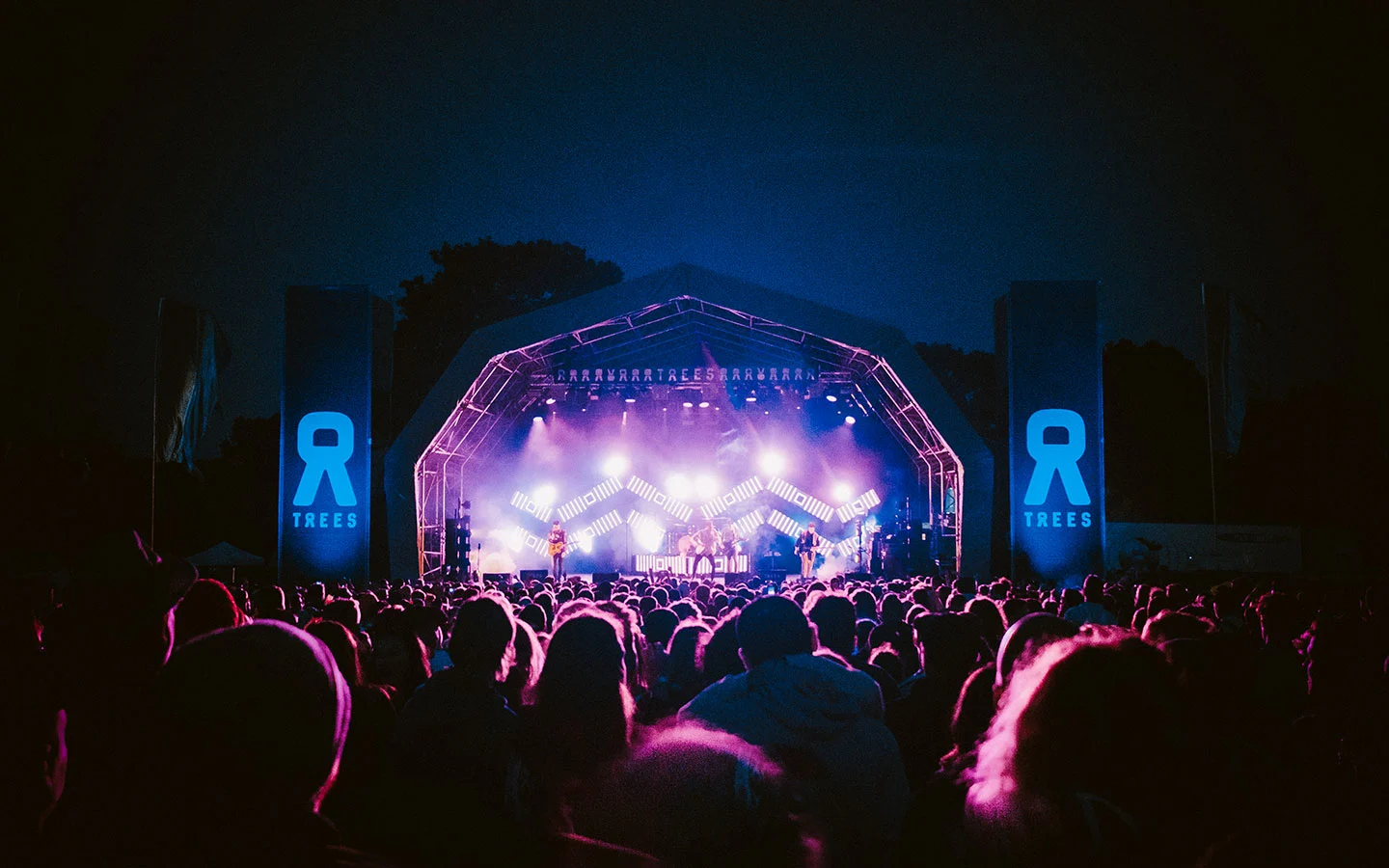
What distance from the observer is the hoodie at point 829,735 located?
2658mm

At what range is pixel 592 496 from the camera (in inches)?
1067

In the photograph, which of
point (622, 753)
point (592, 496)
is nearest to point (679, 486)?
point (592, 496)

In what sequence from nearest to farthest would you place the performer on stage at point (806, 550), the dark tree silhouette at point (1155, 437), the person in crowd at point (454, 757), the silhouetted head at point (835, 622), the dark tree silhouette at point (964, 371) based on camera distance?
the person in crowd at point (454, 757) < the silhouetted head at point (835, 622) < the performer on stage at point (806, 550) < the dark tree silhouette at point (1155, 437) < the dark tree silhouette at point (964, 371)

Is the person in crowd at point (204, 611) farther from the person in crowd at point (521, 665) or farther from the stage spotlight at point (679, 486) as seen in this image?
the stage spotlight at point (679, 486)

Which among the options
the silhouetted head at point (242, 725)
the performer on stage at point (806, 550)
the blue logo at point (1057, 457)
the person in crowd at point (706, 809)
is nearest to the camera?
the silhouetted head at point (242, 725)

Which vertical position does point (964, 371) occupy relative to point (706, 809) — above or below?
above

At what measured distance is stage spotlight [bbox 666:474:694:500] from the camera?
2694 centimetres

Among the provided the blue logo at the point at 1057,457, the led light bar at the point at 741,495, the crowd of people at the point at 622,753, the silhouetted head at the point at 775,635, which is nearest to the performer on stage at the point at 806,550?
the led light bar at the point at 741,495

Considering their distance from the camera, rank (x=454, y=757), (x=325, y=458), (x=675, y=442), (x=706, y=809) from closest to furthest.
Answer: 1. (x=706, y=809)
2. (x=454, y=757)
3. (x=325, y=458)
4. (x=675, y=442)

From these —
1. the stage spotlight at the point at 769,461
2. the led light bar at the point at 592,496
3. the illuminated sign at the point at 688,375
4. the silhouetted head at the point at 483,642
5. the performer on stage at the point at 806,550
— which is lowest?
the performer on stage at the point at 806,550

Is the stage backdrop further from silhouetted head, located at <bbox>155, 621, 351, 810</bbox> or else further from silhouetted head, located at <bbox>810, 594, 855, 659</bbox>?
silhouetted head, located at <bbox>155, 621, 351, 810</bbox>

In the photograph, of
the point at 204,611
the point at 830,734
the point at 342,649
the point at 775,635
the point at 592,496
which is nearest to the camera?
the point at 830,734

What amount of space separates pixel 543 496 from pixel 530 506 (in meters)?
0.47

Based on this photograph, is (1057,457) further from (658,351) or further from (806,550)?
(658,351)
